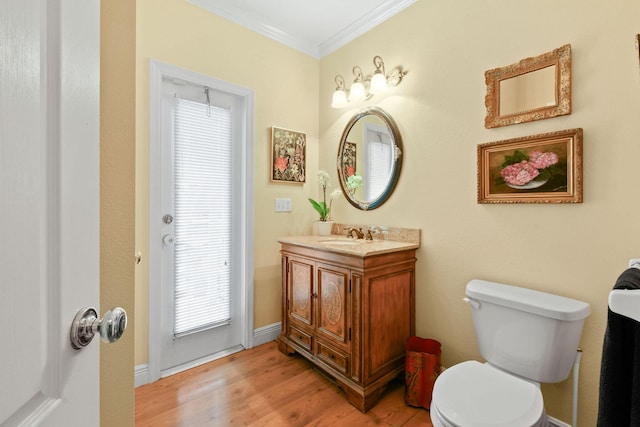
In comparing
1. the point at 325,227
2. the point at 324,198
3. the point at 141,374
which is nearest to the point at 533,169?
the point at 325,227

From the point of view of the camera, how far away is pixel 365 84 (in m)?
2.31

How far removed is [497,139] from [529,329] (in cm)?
98

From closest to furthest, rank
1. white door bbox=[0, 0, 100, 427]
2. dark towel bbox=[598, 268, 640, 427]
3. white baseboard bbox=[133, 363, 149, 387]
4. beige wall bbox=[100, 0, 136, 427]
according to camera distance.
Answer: white door bbox=[0, 0, 100, 427] → dark towel bbox=[598, 268, 640, 427] → beige wall bbox=[100, 0, 136, 427] → white baseboard bbox=[133, 363, 149, 387]

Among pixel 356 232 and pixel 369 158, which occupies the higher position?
pixel 369 158

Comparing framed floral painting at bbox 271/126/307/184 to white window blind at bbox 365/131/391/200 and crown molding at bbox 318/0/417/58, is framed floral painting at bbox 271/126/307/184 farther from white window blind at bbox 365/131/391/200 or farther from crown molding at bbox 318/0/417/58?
crown molding at bbox 318/0/417/58

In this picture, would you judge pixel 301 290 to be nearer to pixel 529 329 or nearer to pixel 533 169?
pixel 529 329

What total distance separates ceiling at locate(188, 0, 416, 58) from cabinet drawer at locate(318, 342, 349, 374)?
7.82 ft

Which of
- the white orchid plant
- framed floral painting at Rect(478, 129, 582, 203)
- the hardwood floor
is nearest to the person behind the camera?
framed floral painting at Rect(478, 129, 582, 203)

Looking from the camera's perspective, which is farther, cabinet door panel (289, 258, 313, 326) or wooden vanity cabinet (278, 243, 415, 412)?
cabinet door panel (289, 258, 313, 326)

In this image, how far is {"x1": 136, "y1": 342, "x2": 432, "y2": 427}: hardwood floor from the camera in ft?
5.14

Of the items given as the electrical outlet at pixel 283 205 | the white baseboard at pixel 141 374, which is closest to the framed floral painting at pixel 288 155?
the electrical outlet at pixel 283 205

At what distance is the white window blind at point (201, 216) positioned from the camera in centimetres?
205

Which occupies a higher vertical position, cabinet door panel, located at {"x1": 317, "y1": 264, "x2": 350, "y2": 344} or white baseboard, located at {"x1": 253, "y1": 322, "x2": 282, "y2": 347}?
cabinet door panel, located at {"x1": 317, "y1": 264, "x2": 350, "y2": 344}

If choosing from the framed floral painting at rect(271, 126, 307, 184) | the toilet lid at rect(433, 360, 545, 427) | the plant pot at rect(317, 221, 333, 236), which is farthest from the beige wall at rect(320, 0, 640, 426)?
the framed floral painting at rect(271, 126, 307, 184)
